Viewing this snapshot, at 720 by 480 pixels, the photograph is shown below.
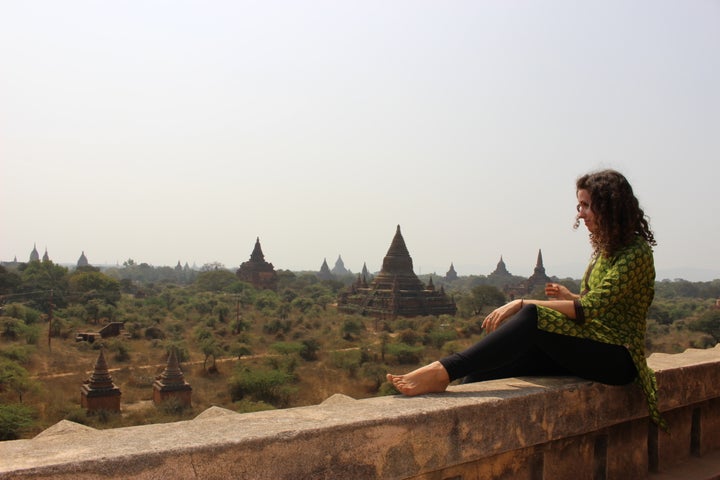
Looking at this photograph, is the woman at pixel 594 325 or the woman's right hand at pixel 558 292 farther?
the woman's right hand at pixel 558 292

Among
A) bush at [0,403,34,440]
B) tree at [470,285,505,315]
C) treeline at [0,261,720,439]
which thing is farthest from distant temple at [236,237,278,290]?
bush at [0,403,34,440]

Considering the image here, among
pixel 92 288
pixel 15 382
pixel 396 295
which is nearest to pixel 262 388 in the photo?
pixel 15 382

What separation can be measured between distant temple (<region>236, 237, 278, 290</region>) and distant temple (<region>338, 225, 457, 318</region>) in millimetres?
16331

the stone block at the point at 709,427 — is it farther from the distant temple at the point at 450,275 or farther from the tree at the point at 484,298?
the distant temple at the point at 450,275

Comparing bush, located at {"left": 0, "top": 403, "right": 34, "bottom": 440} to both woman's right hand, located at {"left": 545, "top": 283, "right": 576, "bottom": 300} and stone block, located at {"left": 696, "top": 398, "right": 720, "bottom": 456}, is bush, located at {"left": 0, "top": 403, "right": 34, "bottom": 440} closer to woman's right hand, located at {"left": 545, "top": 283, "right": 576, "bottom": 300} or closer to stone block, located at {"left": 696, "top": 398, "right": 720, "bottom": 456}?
woman's right hand, located at {"left": 545, "top": 283, "right": 576, "bottom": 300}

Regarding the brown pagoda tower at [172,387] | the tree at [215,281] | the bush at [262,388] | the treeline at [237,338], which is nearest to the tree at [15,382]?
the treeline at [237,338]

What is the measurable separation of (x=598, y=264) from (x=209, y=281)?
6516 centimetres

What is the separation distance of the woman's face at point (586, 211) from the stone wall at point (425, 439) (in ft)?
2.05

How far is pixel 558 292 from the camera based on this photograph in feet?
9.25

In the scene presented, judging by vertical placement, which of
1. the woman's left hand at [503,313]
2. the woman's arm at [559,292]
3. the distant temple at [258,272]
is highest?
the distant temple at [258,272]

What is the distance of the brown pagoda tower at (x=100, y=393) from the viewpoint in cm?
1469

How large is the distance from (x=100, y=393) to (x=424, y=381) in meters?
14.7

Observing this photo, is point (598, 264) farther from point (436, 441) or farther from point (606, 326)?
point (436, 441)

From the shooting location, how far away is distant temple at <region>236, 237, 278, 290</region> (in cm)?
5975
